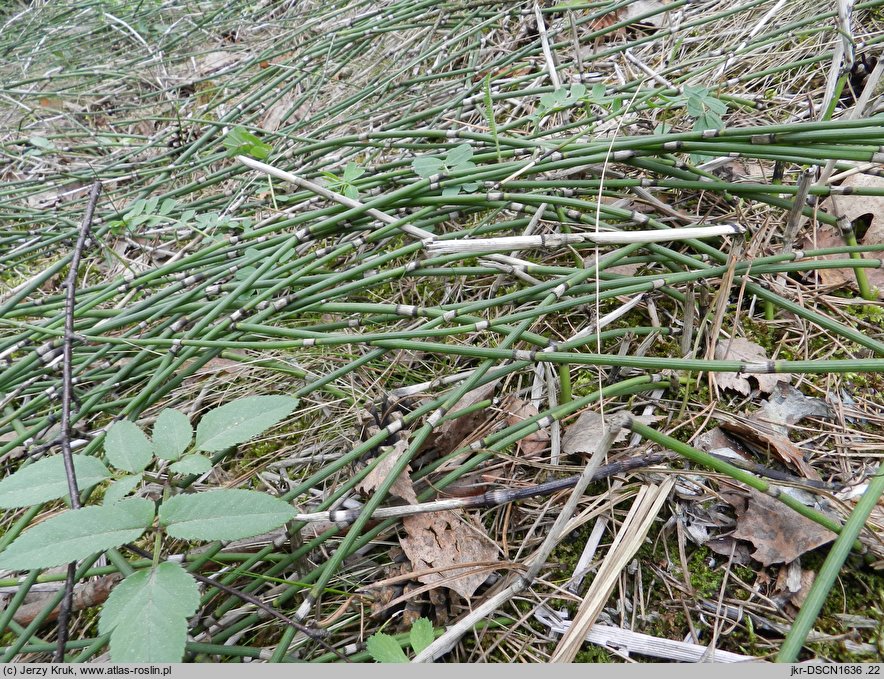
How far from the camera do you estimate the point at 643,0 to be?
2.03 metres

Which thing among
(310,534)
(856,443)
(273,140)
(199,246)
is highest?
(273,140)

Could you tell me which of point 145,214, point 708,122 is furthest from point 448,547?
point 145,214

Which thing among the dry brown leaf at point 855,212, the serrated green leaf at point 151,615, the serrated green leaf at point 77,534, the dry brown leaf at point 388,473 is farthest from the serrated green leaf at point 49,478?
the dry brown leaf at point 855,212

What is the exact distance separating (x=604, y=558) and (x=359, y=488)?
464 millimetres

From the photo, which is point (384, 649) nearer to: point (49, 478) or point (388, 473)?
point (388, 473)

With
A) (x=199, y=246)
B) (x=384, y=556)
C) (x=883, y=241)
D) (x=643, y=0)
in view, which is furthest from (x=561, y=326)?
(x=643, y=0)

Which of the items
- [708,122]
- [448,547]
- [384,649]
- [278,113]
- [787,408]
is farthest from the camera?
[278,113]

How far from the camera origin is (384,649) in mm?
803

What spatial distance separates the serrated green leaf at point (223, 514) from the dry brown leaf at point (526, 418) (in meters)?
0.51

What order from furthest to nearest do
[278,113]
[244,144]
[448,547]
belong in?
[278,113] → [244,144] → [448,547]

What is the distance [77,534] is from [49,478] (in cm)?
18

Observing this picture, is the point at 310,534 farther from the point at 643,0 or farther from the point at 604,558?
the point at 643,0

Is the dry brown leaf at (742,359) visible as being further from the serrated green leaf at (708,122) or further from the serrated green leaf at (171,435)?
the serrated green leaf at (171,435)

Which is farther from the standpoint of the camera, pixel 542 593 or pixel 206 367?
pixel 206 367
